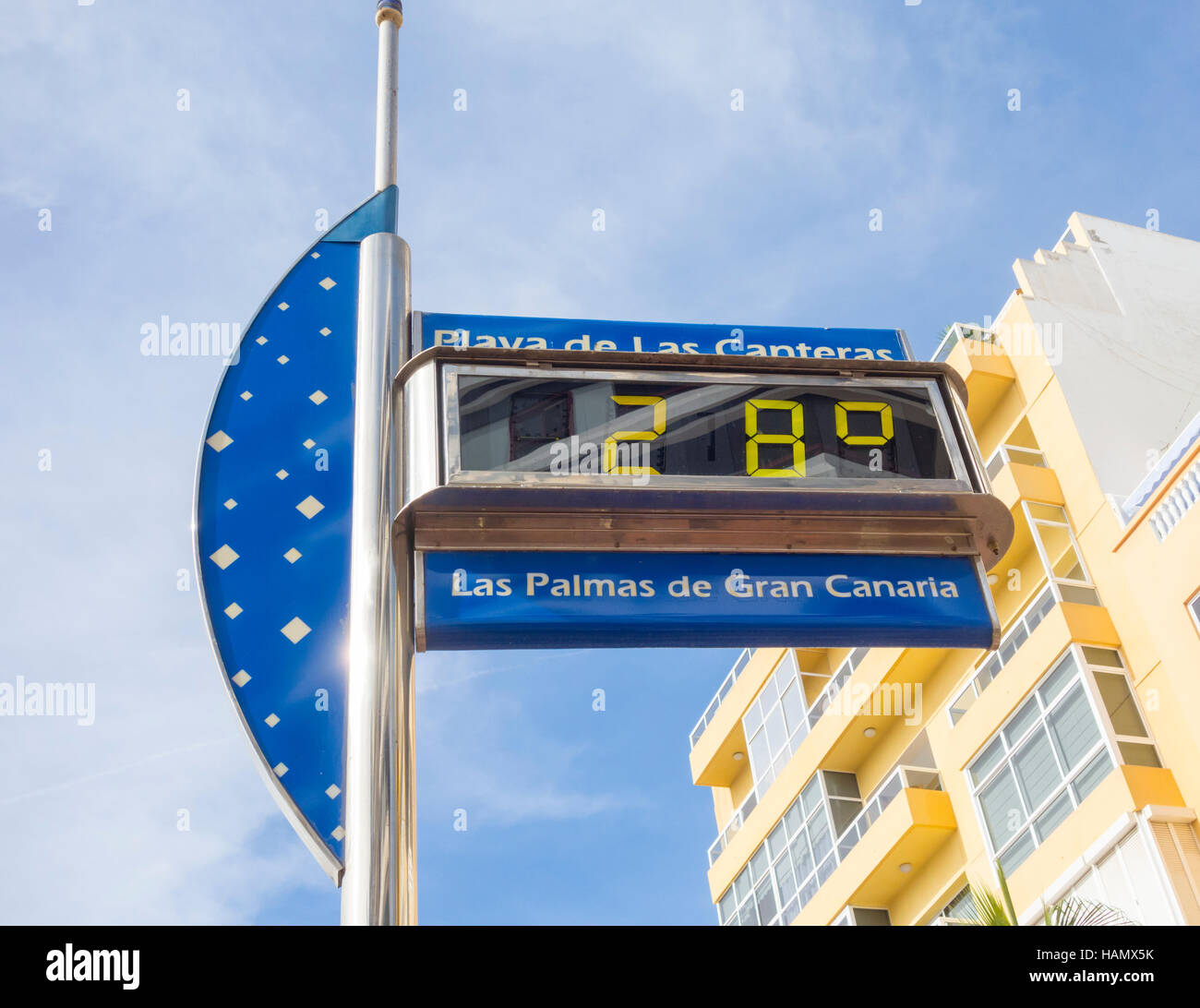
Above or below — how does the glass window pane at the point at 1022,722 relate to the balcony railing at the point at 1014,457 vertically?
below

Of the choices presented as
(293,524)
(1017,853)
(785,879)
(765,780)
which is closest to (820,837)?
(785,879)

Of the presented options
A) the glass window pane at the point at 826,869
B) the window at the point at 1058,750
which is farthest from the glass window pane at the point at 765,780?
the window at the point at 1058,750

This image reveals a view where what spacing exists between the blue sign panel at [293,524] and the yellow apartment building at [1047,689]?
1364 centimetres

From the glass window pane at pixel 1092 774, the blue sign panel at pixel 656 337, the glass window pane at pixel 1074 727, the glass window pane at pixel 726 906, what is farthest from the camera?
the glass window pane at pixel 726 906

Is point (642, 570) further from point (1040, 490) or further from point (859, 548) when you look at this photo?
point (1040, 490)

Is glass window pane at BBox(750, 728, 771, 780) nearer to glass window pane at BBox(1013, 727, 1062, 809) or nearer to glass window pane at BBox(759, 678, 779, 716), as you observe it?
glass window pane at BBox(759, 678, 779, 716)

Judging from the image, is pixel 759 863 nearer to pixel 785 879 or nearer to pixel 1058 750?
pixel 785 879

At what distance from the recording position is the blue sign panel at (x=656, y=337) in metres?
5.31

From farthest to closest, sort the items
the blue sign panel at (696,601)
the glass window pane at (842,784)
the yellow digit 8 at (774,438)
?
the glass window pane at (842,784), the yellow digit 8 at (774,438), the blue sign panel at (696,601)

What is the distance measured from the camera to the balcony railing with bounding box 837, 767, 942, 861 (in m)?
22.2

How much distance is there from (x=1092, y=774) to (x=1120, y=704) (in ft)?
3.96

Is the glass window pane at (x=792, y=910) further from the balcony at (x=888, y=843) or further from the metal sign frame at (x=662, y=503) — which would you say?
the metal sign frame at (x=662, y=503)

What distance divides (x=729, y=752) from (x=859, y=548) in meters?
26.2

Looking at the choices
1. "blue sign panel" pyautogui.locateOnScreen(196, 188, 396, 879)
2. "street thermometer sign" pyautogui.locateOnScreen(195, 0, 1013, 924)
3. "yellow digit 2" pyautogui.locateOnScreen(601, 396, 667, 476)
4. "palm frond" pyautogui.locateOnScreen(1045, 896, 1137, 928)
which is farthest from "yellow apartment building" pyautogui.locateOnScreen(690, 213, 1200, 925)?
"blue sign panel" pyautogui.locateOnScreen(196, 188, 396, 879)
